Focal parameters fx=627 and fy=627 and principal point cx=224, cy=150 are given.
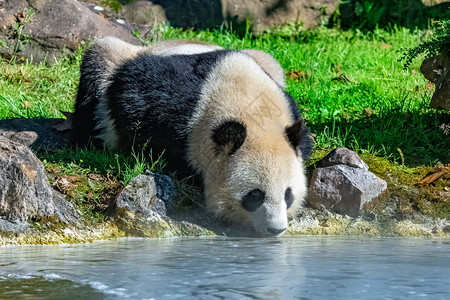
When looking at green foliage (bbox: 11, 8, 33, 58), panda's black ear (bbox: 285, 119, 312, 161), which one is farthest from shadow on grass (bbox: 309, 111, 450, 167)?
green foliage (bbox: 11, 8, 33, 58)

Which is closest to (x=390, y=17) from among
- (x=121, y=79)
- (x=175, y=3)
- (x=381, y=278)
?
(x=175, y=3)

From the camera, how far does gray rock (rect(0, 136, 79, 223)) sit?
425 centimetres

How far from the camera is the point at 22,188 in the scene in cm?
427

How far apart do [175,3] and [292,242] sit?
6.59 m

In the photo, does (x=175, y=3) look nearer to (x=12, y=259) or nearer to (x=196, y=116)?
(x=196, y=116)

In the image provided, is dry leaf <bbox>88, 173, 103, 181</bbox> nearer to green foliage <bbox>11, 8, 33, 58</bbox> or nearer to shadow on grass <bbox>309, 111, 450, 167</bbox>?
shadow on grass <bbox>309, 111, 450, 167</bbox>

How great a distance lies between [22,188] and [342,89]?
4.32 metres

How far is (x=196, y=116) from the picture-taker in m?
4.99

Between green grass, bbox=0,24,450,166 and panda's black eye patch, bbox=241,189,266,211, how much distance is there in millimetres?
1606

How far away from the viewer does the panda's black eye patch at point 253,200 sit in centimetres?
457


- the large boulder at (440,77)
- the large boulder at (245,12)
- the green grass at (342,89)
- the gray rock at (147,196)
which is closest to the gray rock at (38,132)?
the green grass at (342,89)

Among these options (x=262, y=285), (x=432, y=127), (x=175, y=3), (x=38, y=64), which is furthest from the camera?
(x=175, y=3)

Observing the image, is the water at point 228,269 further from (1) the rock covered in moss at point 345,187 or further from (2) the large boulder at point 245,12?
(2) the large boulder at point 245,12

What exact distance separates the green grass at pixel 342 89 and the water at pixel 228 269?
166cm
